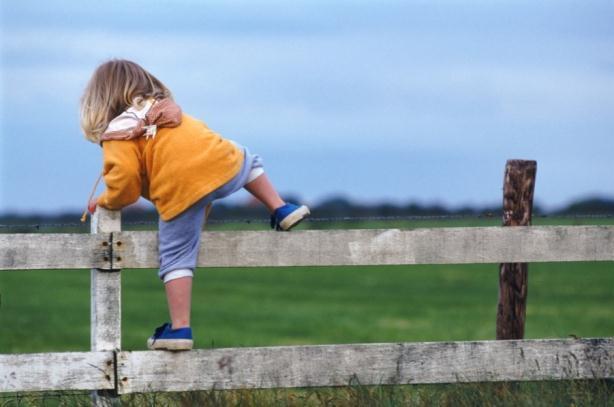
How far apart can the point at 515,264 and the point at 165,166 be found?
2.23m

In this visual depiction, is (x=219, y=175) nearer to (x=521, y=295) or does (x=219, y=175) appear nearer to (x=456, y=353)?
(x=456, y=353)

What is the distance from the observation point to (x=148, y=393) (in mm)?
6027

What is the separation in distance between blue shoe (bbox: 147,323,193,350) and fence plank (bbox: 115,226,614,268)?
0.37m

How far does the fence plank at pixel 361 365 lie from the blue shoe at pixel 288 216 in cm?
65

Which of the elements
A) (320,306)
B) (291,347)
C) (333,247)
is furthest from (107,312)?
(320,306)

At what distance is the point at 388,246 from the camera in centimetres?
619

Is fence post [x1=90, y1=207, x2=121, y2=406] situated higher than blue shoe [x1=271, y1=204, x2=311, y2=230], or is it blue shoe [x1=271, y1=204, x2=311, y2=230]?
blue shoe [x1=271, y1=204, x2=311, y2=230]

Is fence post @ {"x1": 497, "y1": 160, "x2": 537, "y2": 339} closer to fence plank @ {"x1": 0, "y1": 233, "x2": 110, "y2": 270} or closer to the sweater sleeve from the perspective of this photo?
the sweater sleeve

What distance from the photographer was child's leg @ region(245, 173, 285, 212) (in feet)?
20.7

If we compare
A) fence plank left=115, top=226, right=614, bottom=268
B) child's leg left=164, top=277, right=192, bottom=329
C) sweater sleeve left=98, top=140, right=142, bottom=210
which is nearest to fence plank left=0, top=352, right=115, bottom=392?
child's leg left=164, top=277, right=192, bottom=329

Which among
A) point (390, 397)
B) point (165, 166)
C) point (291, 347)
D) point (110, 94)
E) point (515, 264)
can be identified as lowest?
point (390, 397)

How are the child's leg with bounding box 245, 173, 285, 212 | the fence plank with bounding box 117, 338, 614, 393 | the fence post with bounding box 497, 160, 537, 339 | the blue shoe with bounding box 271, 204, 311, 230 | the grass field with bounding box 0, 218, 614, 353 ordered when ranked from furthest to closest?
the grass field with bounding box 0, 218, 614, 353 → the fence post with bounding box 497, 160, 537, 339 → the child's leg with bounding box 245, 173, 285, 212 → the blue shoe with bounding box 271, 204, 311, 230 → the fence plank with bounding box 117, 338, 614, 393

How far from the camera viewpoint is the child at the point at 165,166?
596 centimetres

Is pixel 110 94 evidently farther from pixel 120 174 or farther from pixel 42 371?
pixel 42 371
